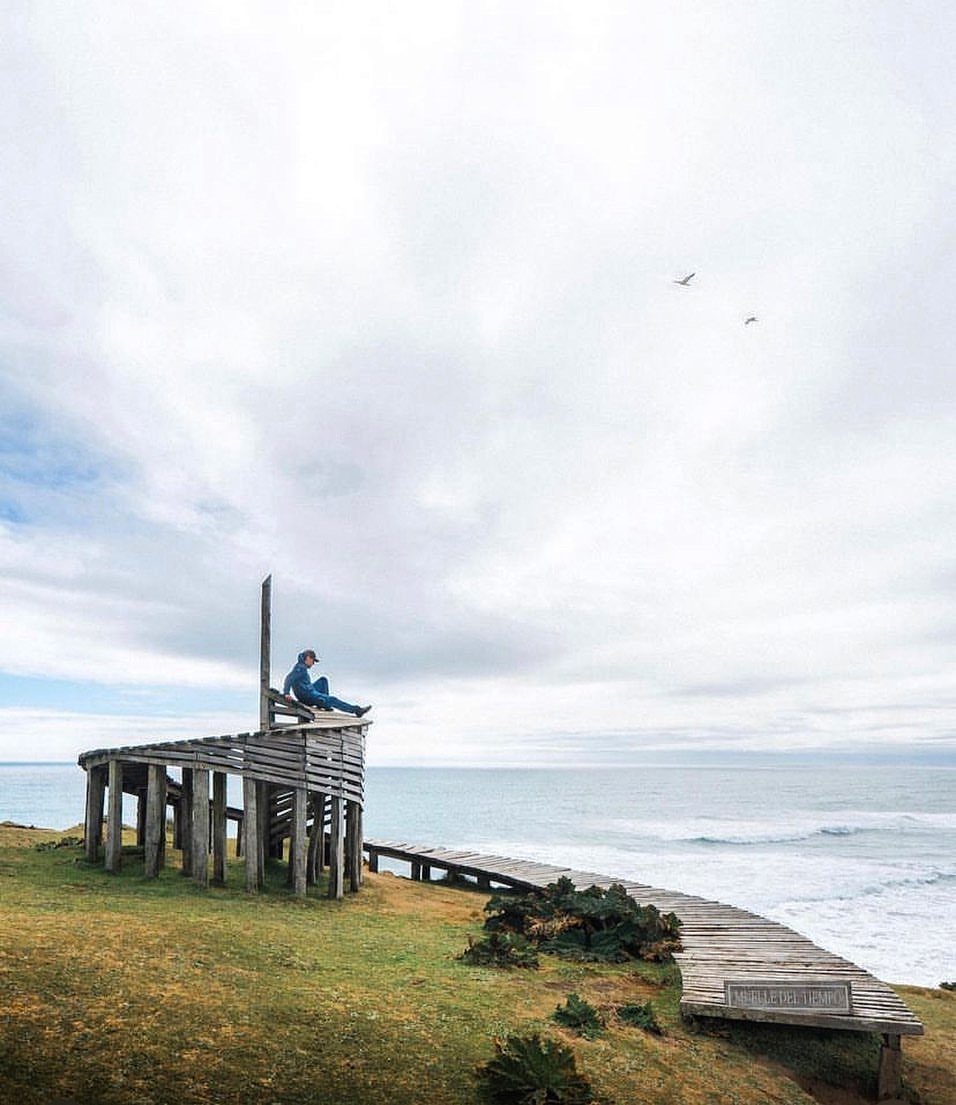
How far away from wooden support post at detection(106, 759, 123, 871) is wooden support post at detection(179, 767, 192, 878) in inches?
54.5

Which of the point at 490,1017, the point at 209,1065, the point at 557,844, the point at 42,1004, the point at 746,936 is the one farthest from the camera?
the point at 557,844

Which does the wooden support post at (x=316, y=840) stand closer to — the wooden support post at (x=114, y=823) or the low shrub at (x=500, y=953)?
the wooden support post at (x=114, y=823)

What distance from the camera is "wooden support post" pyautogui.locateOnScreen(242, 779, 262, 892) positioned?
16.1 m

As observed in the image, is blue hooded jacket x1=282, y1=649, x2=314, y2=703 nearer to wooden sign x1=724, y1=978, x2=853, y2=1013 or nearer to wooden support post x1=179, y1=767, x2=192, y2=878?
wooden support post x1=179, y1=767, x2=192, y2=878

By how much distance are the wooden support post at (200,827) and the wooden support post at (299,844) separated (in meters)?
1.77

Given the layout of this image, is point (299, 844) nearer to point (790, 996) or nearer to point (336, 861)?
point (336, 861)

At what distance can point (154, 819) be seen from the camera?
53.8 ft

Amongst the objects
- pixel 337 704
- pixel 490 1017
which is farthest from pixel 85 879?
pixel 490 1017

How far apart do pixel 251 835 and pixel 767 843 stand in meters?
55.1

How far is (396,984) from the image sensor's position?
10.4 metres

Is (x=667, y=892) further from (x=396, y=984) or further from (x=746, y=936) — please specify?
(x=396, y=984)

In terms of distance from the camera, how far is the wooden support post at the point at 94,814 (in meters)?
18.2

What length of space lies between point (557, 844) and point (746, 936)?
171ft

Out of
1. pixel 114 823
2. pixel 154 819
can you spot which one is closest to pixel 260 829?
→ pixel 154 819
